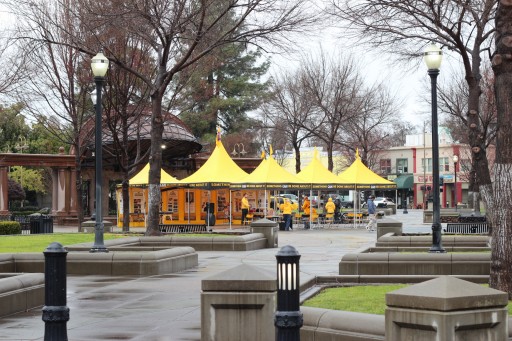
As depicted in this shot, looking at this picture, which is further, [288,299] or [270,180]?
[270,180]

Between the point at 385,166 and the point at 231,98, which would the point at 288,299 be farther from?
the point at 385,166

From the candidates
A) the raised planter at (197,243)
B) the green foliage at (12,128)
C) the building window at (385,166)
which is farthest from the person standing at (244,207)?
the building window at (385,166)

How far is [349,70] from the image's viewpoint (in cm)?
6241

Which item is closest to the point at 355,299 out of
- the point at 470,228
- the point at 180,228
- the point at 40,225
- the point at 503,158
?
the point at 503,158

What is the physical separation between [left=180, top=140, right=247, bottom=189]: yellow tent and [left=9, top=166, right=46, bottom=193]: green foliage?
116 feet

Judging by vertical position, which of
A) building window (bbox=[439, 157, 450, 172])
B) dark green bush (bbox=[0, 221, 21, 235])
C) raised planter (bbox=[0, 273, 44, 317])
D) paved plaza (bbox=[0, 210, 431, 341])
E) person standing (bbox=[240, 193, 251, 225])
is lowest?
paved plaza (bbox=[0, 210, 431, 341])

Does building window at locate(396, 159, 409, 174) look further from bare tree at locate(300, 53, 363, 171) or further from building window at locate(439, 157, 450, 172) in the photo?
bare tree at locate(300, 53, 363, 171)

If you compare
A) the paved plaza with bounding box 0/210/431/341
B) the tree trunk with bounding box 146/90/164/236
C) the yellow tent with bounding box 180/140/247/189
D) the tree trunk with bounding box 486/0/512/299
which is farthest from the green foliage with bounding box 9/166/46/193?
the tree trunk with bounding box 486/0/512/299

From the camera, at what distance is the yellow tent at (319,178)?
1750 inches

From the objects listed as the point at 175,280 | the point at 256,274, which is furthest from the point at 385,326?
the point at 175,280

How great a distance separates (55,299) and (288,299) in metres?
2.38

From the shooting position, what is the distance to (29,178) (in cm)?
7625

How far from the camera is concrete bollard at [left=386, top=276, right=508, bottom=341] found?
7.96 m

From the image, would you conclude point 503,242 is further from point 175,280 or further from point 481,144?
point 481,144
